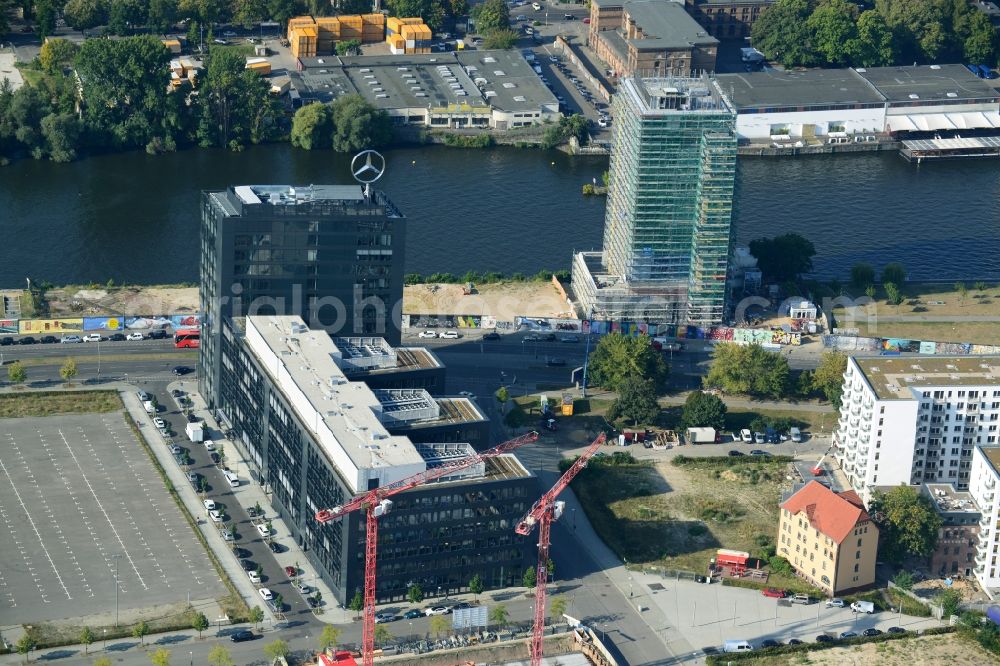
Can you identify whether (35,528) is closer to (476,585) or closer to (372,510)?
(372,510)

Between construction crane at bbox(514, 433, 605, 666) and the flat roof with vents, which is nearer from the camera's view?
construction crane at bbox(514, 433, 605, 666)

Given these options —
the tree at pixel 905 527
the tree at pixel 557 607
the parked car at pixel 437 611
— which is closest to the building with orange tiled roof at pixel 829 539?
the tree at pixel 905 527

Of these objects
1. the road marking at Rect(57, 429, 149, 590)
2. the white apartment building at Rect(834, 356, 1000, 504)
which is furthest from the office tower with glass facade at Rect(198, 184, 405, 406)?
the white apartment building at Rect(834, 356, 1000, 504)

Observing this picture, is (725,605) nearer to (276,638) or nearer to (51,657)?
(276,638)

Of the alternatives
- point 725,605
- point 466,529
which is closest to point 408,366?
point 466,529

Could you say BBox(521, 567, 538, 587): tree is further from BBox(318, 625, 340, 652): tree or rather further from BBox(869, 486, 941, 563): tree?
BBox(869, 486, 941, 563): tree

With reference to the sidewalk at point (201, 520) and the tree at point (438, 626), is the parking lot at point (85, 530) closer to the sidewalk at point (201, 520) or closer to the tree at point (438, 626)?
the sidewalk at point (201, 520)
